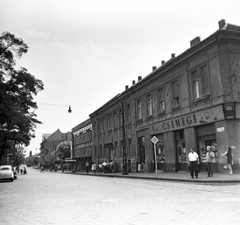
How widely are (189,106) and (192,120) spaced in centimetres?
119

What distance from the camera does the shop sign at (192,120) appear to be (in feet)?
68.4

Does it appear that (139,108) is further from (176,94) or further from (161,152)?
(176,94)

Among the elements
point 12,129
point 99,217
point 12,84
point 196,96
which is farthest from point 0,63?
point 99,217

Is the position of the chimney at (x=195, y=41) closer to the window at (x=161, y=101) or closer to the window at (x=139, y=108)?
the window at (x=161, y=101)

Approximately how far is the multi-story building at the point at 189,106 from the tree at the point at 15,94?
1161cm

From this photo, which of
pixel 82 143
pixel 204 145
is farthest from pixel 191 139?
pixel 82 143

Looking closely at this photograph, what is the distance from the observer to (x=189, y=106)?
24.3 m

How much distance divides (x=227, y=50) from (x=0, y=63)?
2074 cm

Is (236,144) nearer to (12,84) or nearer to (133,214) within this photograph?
(133,214)

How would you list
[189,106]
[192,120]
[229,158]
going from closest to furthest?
1. [229,158]
2. [192,120]
3. [189,106]

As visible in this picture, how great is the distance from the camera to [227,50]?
20.8 meters

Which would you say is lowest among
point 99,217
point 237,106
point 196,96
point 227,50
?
point 99,217

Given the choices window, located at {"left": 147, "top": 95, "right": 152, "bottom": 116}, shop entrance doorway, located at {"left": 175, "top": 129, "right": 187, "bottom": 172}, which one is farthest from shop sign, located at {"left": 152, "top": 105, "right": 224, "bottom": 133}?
window, located at {"left": 147, "top": 95, "right": 152, "bottom": 116}

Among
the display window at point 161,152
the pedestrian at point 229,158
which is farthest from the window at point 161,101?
the pedestrian at point 229,158
